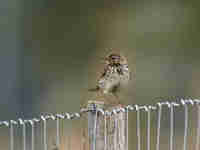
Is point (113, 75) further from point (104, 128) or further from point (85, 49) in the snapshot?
point (85, 49)

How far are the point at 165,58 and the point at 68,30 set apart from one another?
3.02 feet

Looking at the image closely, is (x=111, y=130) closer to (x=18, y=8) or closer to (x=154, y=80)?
(x=154, y=80)


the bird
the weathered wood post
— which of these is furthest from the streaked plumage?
the weathered wood post

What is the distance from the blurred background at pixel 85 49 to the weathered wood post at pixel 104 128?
97 cm

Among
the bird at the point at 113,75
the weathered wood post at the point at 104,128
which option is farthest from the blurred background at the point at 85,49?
the weathered wood post at the point at 104,128

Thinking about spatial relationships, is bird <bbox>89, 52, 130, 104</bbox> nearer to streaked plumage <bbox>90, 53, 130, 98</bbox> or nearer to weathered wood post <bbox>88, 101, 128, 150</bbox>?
streaked plumage <bbox>90, 53, 130, 98</bbox>

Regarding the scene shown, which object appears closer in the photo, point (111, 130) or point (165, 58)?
point (111, 130)

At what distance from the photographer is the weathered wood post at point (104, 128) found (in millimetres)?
2313

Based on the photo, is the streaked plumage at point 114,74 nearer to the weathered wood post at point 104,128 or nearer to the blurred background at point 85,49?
the weathered wood post at point 104,128

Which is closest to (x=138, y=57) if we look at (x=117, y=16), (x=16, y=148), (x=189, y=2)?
(x=117, y=16)

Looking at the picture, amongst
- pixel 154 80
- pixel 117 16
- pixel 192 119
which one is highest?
pixel 117 16

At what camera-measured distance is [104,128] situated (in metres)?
2.38

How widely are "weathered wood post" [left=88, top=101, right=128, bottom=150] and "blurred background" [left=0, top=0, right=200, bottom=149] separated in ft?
3.17

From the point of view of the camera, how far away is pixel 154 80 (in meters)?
3.56
